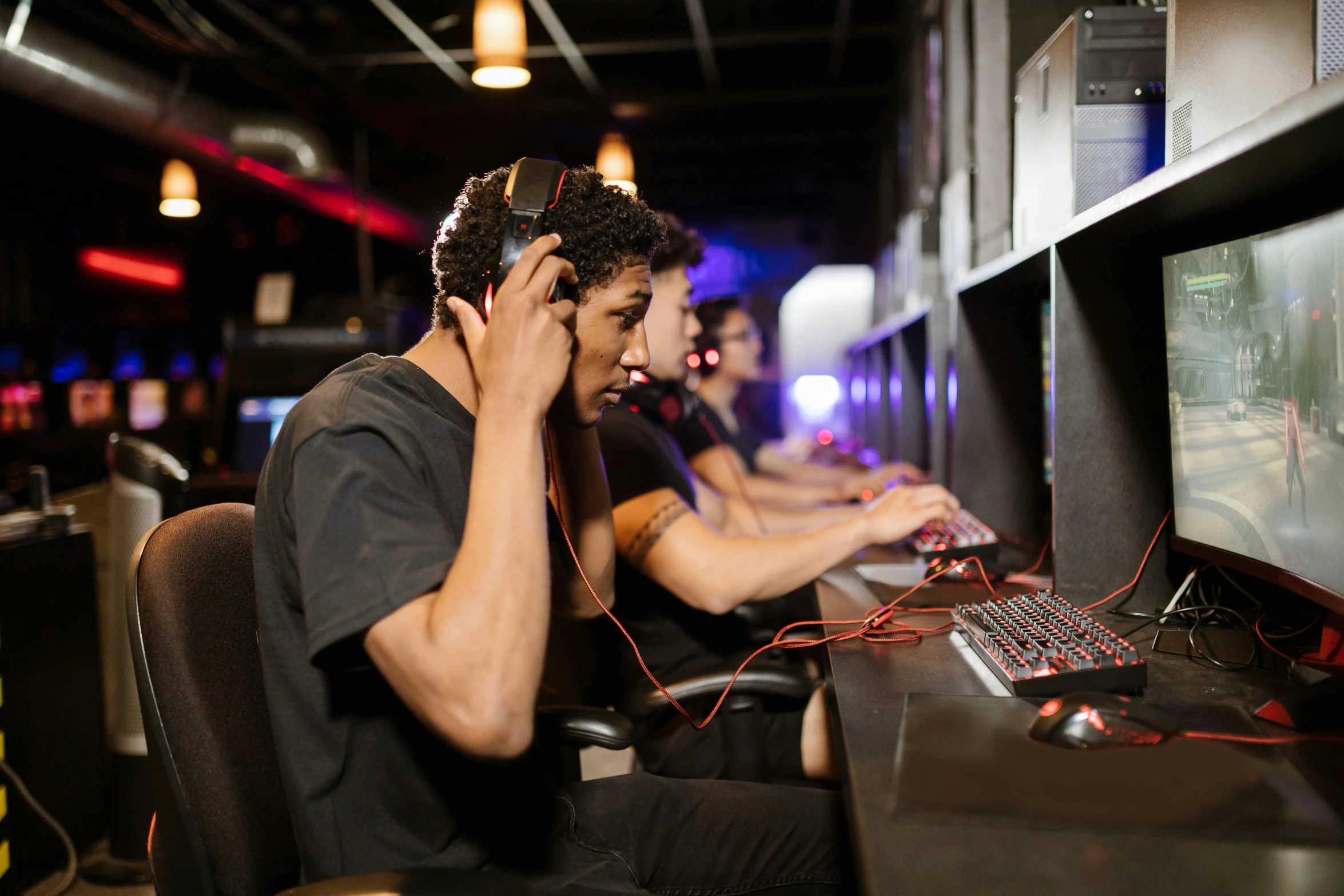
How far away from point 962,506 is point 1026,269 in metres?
0.64

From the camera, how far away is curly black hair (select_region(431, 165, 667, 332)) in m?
0.97

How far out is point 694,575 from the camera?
4.88ft

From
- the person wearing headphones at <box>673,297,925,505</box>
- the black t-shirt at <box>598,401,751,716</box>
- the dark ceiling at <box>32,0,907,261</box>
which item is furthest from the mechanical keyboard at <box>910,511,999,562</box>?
the dark ceiling at <box>32,0,907,261</box>

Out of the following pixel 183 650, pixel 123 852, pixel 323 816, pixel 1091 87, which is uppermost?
pixel 1091 87

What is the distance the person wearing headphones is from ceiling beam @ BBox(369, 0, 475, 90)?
2068 millimetres

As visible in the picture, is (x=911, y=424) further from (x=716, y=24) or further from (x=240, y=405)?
(x=240, y=405)

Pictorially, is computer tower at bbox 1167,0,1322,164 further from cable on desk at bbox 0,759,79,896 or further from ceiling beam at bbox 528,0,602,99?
ceiling beam at bbox 528,0,602,99

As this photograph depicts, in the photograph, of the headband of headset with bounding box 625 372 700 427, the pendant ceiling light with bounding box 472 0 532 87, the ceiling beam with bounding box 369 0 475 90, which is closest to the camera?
the headband of headset with bounding box 625 372 700 427

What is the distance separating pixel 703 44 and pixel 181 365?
20.9ft

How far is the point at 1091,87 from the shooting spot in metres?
1.31

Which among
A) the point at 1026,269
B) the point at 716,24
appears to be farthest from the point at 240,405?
the point at 1026,269

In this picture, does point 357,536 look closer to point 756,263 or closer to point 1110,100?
point 1110,100

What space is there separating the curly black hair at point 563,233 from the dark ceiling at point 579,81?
8.95ft

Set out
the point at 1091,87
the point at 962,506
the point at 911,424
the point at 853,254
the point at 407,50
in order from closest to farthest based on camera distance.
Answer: the point at 1091,87
the point at 962,506
the point at 911,424
the point at 407,50
the point at 853,254
